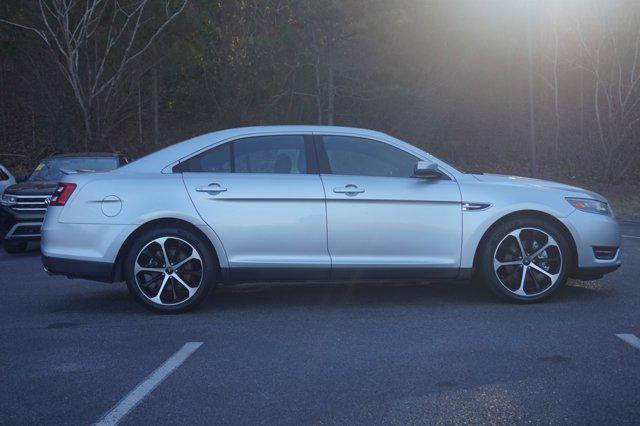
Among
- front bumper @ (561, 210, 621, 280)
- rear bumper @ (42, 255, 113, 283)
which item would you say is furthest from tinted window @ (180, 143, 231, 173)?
front bumper @ (561, 210, 621, 280)

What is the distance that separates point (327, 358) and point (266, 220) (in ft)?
5.89

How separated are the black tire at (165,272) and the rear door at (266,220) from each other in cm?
19

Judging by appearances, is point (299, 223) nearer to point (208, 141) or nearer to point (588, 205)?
point (208, 141)

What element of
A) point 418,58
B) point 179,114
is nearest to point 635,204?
point 418,58

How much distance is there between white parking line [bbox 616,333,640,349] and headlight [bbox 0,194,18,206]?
970cm

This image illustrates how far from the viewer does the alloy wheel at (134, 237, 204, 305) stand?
6.99 metres

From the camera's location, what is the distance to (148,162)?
727 centimetres

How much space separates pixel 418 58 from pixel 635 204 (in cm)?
981

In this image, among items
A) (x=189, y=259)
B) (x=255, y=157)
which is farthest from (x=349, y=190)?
(x=189, y=259)

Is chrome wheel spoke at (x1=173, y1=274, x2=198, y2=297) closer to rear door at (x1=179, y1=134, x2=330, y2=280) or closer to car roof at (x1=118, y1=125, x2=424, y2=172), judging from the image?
rear door at (x1=179, y1=134, x2=330, y2=280)

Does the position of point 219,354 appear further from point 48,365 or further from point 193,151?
point 193,151

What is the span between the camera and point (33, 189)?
41.9 feet

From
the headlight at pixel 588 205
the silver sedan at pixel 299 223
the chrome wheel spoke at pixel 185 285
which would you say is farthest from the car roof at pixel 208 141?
the headlight at pixel 588 205

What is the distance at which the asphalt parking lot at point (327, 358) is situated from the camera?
4492 millimetres
